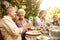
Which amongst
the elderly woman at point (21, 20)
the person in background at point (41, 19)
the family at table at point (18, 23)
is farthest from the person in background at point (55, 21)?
the elderly woman at point (21, 20)

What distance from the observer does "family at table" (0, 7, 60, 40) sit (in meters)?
1.67

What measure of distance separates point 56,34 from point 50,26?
108 mm

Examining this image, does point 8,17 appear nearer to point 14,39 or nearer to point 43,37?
point 14,39

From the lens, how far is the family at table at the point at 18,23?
5.47 feet

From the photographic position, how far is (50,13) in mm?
1708

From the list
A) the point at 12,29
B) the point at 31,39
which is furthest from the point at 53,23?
the point at 12,29

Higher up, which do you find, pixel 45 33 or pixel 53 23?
pixel 53 23

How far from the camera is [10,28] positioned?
1.66m

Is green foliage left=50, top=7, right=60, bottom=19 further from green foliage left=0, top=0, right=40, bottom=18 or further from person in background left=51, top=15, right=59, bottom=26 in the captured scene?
green foliage left=0, top=0, right=40, bottom=18

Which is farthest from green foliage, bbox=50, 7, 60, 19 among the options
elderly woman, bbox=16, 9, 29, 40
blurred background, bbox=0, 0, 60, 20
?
elderly woman, bbox=16, 9, 29, 40

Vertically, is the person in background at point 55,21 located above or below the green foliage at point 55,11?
below

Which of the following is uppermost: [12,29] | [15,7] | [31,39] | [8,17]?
[15,7]

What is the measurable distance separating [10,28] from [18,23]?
0.35 feet

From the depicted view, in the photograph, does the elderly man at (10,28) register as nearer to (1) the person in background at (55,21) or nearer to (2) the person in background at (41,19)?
(2) the person in background at (41,19)
